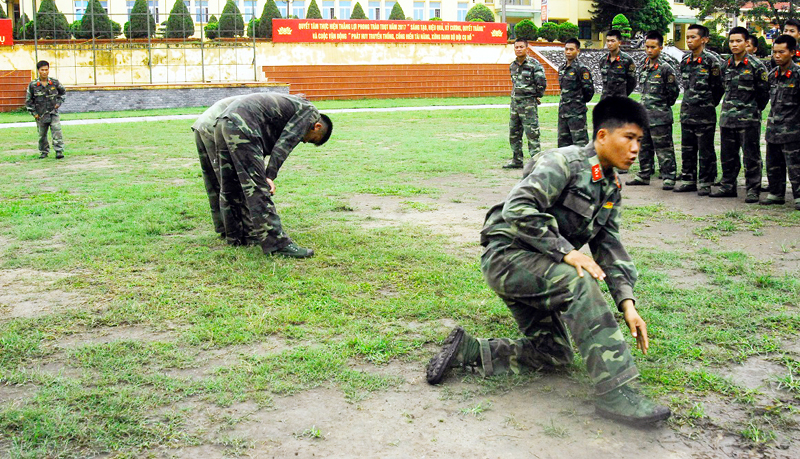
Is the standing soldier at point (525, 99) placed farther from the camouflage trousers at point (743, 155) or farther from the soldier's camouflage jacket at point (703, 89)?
the camouflage trousers at point (743, 155)

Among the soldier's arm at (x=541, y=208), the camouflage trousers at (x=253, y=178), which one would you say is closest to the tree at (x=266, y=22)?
the camouflage trousers at (x=253, y=178)

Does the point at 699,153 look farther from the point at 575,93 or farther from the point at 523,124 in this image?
the point at 523,124

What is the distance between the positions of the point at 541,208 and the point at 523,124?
27.0 feet

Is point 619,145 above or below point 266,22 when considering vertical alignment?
below

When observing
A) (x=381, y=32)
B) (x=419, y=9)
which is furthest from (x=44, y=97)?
(x=419, y=9)

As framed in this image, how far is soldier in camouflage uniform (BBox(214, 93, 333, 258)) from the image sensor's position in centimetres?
616

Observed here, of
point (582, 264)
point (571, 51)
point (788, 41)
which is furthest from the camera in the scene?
point (571, 51)

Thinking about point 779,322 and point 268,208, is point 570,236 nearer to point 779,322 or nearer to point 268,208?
point 779,322

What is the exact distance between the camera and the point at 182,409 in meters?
3.51

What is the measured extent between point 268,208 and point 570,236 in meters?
3.14

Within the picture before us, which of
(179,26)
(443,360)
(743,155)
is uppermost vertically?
(179,26)

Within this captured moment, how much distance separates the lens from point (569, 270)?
3.41m

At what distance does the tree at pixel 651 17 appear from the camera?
161ft

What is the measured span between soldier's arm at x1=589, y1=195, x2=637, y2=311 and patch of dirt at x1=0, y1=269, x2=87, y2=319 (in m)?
3.44
